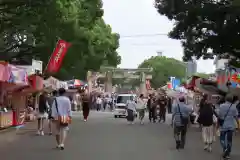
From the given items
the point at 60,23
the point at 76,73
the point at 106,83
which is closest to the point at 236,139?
the point at 60,23

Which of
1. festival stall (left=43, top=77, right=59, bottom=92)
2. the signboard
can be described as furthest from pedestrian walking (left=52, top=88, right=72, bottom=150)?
the signboard

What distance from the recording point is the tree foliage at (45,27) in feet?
99.8

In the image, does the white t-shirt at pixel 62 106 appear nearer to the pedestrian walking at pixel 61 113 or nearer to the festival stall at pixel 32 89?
the pedestrian walking at pixel 61 113

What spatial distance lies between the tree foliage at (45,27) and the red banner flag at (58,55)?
105 centimetres

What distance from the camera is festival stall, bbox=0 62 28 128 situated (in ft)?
70.1

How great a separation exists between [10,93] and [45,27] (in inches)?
257

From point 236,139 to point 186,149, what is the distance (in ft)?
18.5

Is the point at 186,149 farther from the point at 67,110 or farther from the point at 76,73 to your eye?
the point at 76,73

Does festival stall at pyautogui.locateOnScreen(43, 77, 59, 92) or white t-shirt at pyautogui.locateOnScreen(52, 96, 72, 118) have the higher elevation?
festival stall at pyautogui.locateOnScreen(43, 77, 59, 92)

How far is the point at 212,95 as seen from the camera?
33.3 meters

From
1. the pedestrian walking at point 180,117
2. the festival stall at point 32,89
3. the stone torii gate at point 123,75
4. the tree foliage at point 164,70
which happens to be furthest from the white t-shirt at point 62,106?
the tree foliage at point 164,70

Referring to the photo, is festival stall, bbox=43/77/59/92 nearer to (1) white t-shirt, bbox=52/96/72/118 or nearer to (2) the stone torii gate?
(1) white t-shirt, bbox=52/96/72/118

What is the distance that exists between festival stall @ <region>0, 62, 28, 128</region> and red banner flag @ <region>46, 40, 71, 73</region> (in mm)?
4370

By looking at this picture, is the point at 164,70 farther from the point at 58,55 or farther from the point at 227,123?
the point at 227,123
